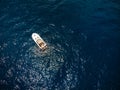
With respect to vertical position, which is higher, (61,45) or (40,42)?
(40,42)

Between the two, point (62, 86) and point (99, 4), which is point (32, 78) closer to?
point (62, 86)

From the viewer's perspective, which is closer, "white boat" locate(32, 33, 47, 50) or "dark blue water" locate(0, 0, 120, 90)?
"dark blue water" locate(0, 0, 120, 90)

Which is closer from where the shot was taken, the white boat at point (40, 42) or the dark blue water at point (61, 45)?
the dark blue water at point (61, 45)

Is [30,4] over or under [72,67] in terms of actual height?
over

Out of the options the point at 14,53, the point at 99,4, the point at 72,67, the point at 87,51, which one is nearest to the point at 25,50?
the point at 14,53

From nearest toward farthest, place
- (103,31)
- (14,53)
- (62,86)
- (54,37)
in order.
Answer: (62,86), (14,53), (54,37), (103,31)

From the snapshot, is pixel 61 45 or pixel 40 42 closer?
pixel 40 42

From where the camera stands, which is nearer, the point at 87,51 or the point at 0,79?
the point at 0,79

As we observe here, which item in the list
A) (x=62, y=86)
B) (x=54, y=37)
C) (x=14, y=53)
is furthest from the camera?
(x=54, y=37)
